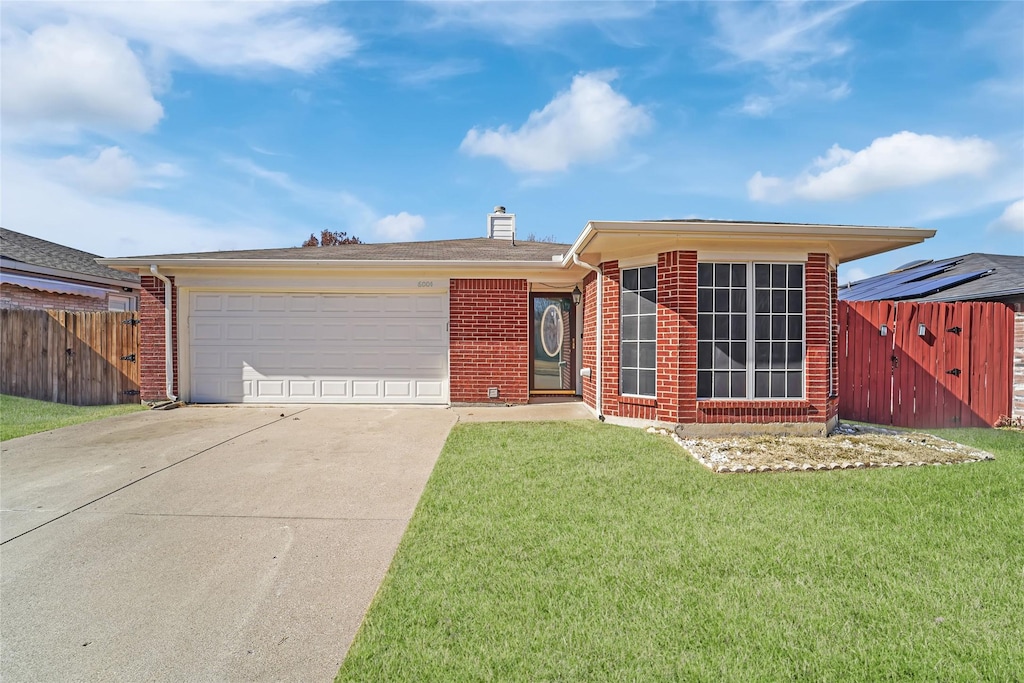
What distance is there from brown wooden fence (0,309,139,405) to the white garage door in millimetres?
2169

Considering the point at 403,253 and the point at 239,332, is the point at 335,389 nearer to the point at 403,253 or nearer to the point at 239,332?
the point at 239,332

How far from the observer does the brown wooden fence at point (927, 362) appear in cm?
827

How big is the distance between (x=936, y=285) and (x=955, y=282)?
0.34 meters

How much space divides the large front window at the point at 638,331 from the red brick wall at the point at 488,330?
233cm

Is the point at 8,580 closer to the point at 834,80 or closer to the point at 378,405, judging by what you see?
the point at 378,405

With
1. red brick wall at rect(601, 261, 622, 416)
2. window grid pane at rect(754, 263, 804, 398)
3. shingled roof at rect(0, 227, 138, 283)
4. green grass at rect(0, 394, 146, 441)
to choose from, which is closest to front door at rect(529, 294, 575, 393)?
red brick wall at rect(601, 261, 622, 416)

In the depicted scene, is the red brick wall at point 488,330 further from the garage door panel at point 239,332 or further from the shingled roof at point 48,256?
the shingled roof at point 48,256

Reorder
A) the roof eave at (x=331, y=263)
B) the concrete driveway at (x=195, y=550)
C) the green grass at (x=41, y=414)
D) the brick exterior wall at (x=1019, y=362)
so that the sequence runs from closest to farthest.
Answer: the concrete driveway at (x=195, y=550)
the green grass at (x=41, y=414)
the brick exterior wall at (x=1019, y=362)
the roof eave at (x=331, y=263)

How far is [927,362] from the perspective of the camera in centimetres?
840

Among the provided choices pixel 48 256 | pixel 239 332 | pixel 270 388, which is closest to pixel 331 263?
pixel 239 332

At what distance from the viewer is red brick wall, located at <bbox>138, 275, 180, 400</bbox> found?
9547 millimetres

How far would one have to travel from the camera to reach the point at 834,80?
29.2 feet

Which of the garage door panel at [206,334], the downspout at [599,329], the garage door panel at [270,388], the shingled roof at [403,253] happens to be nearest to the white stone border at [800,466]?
the downspout at [599,329]

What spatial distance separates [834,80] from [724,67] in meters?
2.05
